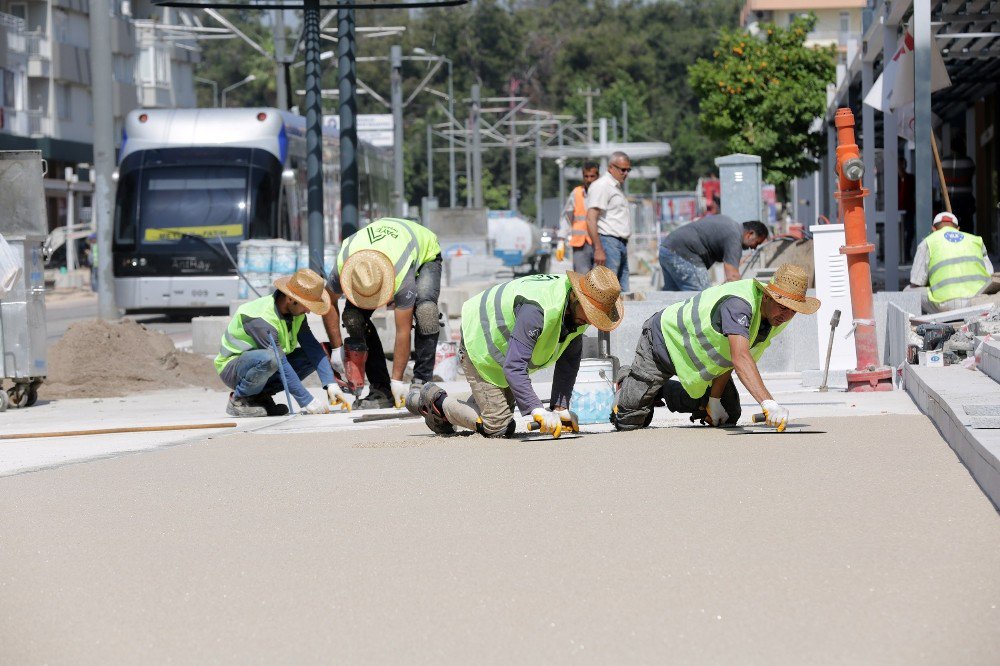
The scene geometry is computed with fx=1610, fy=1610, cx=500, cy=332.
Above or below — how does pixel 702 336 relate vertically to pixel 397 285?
below

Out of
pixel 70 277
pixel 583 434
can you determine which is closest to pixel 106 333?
pixel 583 434

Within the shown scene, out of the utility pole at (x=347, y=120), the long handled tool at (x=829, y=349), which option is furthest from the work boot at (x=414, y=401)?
the utility pole at (x=347, y=120)

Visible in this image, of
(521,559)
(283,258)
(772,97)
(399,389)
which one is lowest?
(521,559)

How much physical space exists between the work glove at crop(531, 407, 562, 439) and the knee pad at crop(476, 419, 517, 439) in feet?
1.93

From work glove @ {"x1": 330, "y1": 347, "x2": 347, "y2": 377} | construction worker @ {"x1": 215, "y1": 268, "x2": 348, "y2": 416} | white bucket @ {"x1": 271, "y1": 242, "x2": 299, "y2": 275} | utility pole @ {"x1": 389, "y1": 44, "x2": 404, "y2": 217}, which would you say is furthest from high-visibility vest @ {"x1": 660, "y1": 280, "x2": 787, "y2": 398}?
utility pole @ {"x1": 389, "y1": 44, "x2": 404, "y2": 217}

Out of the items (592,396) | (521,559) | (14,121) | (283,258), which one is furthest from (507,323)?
(14,121)

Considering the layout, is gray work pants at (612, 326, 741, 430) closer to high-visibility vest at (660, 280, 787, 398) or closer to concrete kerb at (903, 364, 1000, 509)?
high-visibility vest at (660, 280, 787, 398)

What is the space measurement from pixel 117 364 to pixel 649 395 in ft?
26.4

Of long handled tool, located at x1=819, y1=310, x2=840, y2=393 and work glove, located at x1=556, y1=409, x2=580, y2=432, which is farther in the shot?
long handled tool, located at x1=819, y1=310, x2=840, y2=393

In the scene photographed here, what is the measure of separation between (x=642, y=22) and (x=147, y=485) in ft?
373

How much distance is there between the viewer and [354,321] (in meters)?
11.4

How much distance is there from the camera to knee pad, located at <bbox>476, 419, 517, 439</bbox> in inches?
365

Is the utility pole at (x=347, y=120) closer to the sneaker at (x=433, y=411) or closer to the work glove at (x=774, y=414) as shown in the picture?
the sneaker at (x=433, y=411)

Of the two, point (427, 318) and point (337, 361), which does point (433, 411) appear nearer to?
point (427, 318)
